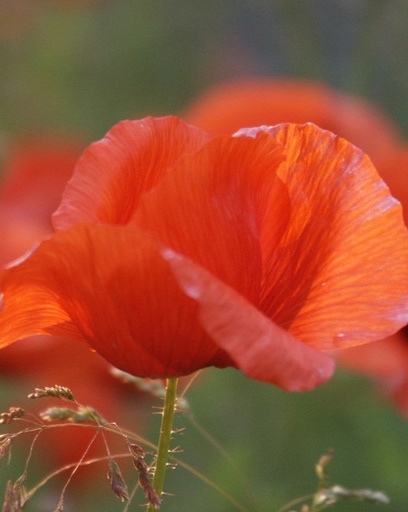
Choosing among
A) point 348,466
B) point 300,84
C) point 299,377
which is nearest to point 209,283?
point 299,377

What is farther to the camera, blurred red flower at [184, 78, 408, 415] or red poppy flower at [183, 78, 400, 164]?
red poppy flower at [183, 78, 400, 164]

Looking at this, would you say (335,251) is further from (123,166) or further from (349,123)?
(349,123)

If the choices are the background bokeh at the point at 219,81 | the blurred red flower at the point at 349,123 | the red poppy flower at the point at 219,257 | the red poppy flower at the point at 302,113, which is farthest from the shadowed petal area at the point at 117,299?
the red poppy flower at the point at 302,113

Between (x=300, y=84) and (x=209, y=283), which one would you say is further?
(x=300, y=84)

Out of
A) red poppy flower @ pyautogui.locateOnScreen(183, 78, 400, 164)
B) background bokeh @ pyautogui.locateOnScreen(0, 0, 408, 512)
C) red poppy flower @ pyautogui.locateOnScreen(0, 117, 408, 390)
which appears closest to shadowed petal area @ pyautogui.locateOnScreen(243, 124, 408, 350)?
red poppy flower @ pyautogui.locateOnScreen(0, 117, 408, 390)

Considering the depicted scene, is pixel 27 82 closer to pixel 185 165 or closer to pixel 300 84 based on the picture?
pixel 300 84

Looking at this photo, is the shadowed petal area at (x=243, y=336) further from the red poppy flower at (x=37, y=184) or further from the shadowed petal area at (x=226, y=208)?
the red poppy flower at (x=37, y=184)

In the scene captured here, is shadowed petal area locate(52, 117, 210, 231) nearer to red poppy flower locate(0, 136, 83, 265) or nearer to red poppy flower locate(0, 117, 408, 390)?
red poppy flower locate(0, 117, 408, 390)

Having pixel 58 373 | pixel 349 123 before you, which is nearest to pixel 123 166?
pixel 58 373
